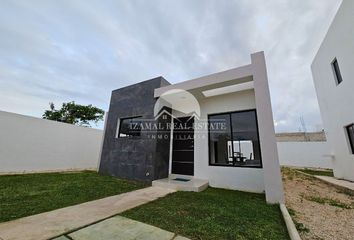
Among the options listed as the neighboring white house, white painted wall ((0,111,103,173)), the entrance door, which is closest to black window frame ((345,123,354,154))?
the neighboring white house

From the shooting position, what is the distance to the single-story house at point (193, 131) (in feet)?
14.8

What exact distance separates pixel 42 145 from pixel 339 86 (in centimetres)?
1435

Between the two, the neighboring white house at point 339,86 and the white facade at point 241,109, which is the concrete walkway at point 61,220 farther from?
the neighboring white house at point 339,86

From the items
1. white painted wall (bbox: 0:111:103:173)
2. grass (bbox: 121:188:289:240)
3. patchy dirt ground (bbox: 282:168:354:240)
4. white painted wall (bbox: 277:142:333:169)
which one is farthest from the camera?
white painted wall (bbox: 277:142:333:169)

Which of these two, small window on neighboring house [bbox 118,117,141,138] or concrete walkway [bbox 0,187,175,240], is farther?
small window on neighboring house [bbox 118,117,141,138]

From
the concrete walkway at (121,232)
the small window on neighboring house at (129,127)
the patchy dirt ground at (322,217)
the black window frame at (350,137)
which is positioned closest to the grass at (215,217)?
the concrete walkway at (121,232)

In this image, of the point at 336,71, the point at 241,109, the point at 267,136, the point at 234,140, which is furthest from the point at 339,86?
the point at 267,136

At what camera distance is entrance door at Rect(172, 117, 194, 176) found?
582 cm

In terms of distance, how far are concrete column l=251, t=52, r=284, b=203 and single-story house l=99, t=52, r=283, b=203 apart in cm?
3

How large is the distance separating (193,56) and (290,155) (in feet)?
42.6

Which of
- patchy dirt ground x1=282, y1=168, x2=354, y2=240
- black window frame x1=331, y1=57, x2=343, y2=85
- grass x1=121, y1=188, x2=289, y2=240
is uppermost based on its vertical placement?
black window frame x1=331, y1=57, x2=343, y2=85

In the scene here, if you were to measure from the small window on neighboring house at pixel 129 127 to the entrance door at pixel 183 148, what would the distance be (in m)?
1.59

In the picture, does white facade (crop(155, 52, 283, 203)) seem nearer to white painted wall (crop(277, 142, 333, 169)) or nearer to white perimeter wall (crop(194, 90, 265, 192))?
white perimeter wall (crop(194, 90, 265, 192))

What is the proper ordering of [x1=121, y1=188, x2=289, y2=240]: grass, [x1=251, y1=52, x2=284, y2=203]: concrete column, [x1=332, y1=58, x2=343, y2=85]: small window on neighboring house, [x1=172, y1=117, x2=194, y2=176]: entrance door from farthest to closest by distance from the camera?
[x1=332, y1=58, x2=343, y2=85]: small window on neighboring house, [x1=172, y1=117, x2=194, y2=176]: entrance door, [x1=251, y1=52, x2=284, y2=203]: concrete column, [x1=121, y1=188, x2=289, y2=240]: grass
